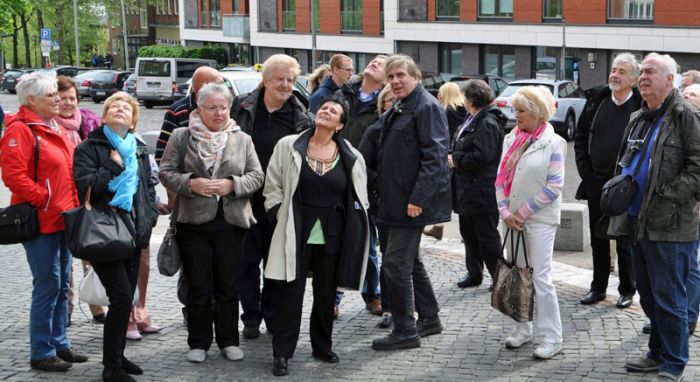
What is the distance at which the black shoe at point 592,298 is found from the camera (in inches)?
326

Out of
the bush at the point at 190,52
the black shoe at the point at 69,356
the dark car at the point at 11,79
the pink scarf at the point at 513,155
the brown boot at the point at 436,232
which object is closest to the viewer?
the black shoe at the point at 69,356

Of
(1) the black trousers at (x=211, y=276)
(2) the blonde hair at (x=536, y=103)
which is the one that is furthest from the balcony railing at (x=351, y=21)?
(1) the black trousers at (x=211, y=276)

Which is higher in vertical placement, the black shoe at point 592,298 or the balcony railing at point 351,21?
the balcony railing at point 351,21

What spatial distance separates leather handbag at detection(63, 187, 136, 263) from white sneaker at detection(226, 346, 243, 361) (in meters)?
1.11

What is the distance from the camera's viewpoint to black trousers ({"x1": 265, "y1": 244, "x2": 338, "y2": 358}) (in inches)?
265

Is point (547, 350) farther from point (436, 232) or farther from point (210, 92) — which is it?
point (436, 232)

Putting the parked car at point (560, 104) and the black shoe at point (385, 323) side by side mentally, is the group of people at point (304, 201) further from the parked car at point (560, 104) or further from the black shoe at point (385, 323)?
the parked car at point (560, 104)

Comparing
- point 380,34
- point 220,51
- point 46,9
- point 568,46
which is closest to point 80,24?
point 46,9

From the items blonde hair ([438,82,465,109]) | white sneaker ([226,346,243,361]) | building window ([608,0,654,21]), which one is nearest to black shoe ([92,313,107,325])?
white sneaker ([226,346,243,361])

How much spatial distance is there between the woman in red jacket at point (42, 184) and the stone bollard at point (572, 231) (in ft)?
18.7

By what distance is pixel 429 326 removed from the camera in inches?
295

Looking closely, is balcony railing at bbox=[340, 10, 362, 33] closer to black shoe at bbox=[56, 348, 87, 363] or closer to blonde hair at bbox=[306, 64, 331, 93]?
blonde hair at bbox=[306, 64, 331, 93]

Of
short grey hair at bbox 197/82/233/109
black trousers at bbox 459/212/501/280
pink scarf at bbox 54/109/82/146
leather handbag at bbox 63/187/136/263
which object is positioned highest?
short grey hair at bbox 197/82/233/109

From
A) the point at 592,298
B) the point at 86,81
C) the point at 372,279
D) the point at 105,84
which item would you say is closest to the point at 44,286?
the point at 372,279
